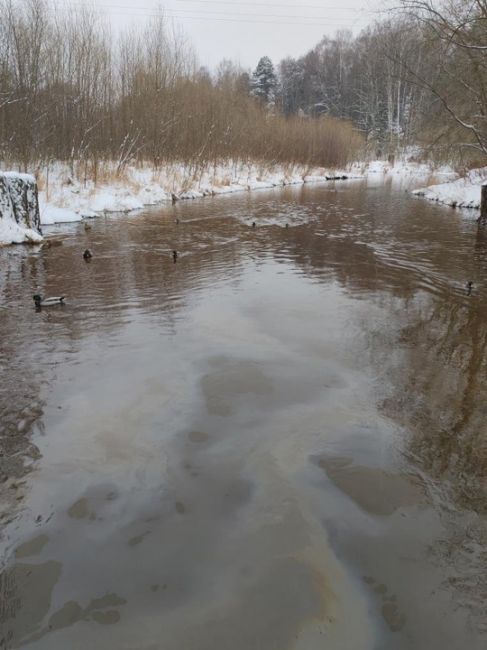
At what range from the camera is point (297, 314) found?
7.07 metres

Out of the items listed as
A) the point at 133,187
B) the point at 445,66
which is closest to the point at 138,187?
the point at 133,187

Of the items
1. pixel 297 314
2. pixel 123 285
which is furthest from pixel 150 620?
pixel 123 285

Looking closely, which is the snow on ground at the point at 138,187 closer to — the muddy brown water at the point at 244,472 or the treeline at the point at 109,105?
the treeline at the point at 109,105

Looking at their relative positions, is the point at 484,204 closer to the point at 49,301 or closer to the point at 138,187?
the point at 49,301

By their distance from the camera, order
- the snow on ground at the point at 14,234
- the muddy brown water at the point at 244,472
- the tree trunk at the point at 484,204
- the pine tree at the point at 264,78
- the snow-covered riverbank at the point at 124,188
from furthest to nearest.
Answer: the pine tree at the point at 264,78 < the snow-covered riverbank at the point at 124,188 < the tree trunk at the point at 484,204 < the snow on ground at the point at 14,234 < the muddy brown water at the point at 244,472

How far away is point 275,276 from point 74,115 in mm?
17189

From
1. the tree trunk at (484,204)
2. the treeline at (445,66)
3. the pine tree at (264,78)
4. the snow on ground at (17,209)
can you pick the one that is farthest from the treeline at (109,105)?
the pine tree at (264,78)

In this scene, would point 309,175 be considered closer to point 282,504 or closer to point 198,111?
point 198,111

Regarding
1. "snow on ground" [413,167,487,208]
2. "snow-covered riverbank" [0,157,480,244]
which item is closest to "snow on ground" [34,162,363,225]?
"snow-covered riverbank" [0,157,480,244]

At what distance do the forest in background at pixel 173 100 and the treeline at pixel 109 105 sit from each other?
5 cm

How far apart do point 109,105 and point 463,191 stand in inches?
719

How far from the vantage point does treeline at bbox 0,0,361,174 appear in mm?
18109

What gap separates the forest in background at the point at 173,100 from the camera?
561 inches

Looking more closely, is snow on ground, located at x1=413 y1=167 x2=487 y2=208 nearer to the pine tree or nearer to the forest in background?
the forest in background
